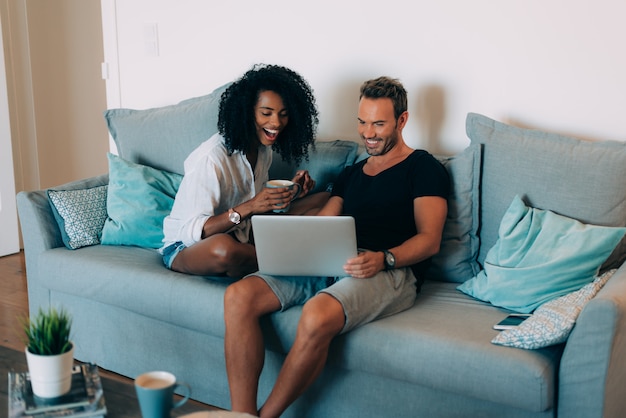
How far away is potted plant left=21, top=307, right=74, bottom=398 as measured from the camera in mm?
1498

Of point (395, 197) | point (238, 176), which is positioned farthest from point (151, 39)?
point (395, 197)

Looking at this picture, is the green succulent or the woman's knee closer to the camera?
the green succulent

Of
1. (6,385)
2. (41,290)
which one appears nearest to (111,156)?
(41,290)

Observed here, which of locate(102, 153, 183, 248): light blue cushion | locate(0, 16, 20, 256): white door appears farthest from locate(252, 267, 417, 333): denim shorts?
locate(0, 16, 20, 256): white door

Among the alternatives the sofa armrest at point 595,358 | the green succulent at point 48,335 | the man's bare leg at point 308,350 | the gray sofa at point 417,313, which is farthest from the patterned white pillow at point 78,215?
the sofa armrest at point 595,358

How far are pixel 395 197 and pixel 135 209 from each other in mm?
1051

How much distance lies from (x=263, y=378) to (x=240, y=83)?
3.42 ft

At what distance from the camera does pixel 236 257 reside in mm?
2338

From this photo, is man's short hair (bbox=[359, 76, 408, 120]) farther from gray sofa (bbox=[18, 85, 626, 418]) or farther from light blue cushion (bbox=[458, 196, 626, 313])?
light blue cushion (bbox=[458, 196, 626, 313])

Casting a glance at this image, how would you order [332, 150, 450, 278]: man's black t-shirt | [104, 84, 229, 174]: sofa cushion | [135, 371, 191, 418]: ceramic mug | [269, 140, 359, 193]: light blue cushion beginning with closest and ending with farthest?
[135, 371, 191, 418]: ceramic mug → [332, 150, 450, 278]: man's black t-shirt → [269, 140, 359, 193]: light blue cushion → [104, 84, 229, 174]: sofa cushion

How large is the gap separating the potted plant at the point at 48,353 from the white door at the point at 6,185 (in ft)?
9.30

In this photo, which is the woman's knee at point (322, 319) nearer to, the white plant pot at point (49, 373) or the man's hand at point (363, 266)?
the man's hand at point (363, 266)

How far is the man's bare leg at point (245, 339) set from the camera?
2098 millimetres

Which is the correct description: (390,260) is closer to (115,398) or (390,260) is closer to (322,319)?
(322,319)
